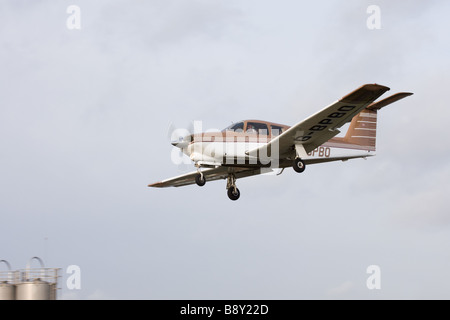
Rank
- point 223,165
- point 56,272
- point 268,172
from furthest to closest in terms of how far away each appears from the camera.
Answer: point 56,272 → point 268,172 → point 223,165

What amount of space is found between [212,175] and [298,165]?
168 inches

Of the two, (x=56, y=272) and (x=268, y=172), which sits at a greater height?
(x=268, y=172)

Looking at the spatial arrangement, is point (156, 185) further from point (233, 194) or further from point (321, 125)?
point (321, 125)

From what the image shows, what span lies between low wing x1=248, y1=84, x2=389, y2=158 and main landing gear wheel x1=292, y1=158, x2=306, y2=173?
47 cm

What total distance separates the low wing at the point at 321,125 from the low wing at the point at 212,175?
229 centimetres

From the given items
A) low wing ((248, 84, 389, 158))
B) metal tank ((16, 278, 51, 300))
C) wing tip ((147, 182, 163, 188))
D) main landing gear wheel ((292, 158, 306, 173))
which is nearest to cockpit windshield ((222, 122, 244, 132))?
low wing ((248, 84, 389, 158))

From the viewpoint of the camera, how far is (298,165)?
88.7 ft

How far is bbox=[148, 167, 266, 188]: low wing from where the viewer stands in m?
29.3

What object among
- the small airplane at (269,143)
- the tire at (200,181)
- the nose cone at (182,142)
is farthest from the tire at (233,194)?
the nose cone at (182,142)
